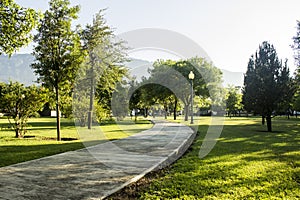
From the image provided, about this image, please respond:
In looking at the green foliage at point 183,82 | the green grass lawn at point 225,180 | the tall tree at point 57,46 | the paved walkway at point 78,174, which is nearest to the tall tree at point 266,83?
the green grass lawn at point 225,180

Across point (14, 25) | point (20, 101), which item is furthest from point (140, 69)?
point (14, 25)

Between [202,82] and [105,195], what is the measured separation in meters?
37.5

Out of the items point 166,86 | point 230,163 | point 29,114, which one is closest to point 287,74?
point 230,163

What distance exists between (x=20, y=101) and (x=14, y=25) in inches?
264

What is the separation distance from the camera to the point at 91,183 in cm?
568

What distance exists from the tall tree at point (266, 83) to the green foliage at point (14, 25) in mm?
17290

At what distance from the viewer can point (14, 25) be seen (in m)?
9.37

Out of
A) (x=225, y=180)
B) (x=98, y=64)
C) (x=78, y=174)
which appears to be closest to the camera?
(x=225, y=180)

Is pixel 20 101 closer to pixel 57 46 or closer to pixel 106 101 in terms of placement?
pixel 57 46

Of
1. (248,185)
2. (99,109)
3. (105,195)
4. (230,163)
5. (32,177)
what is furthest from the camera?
(99,109)

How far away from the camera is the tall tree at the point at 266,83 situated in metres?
20.2

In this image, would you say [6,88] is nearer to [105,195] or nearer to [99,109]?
[99,109]

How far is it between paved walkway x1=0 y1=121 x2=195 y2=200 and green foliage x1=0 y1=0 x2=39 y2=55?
4.57 meters

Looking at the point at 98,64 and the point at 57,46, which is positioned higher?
the point at 98,64
